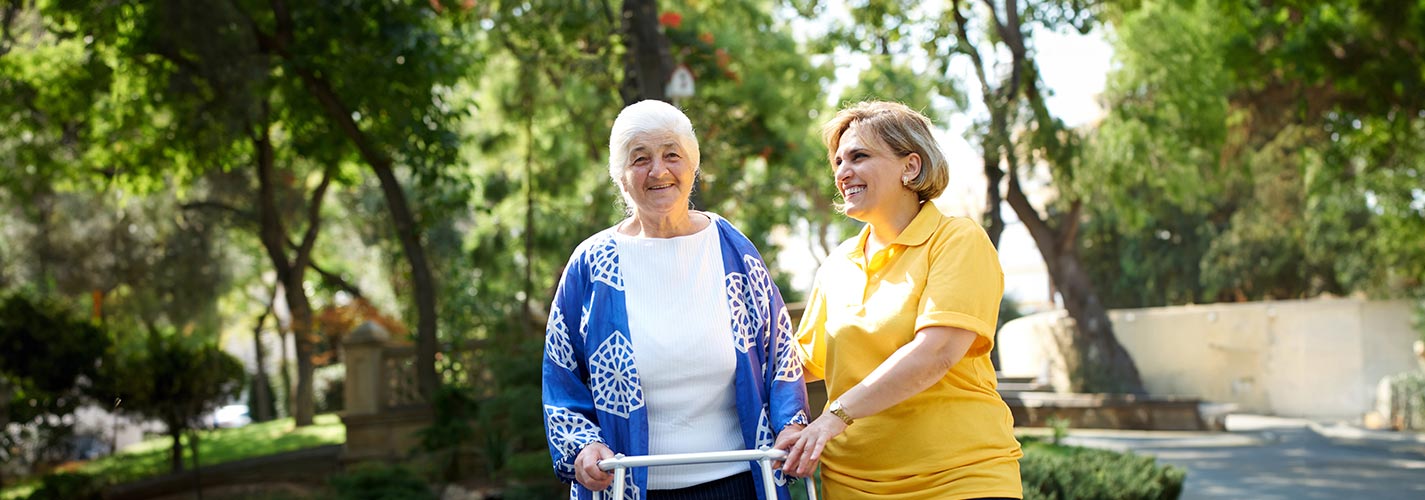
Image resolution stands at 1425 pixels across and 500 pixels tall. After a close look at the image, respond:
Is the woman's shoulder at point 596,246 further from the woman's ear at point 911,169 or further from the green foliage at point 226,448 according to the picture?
the green foliage at point 226,448

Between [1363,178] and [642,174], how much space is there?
1736 cm

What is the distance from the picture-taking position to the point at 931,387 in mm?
2596

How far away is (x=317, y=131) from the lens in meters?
14.1

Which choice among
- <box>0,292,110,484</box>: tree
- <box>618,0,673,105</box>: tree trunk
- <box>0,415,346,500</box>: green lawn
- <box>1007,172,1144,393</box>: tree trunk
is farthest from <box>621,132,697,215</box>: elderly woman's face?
<box>1007,172,1144,393</box>: tree trunk

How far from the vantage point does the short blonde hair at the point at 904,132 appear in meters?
2.66

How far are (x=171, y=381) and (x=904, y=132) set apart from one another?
984 centimetres

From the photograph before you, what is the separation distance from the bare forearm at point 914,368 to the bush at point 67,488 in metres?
10.2

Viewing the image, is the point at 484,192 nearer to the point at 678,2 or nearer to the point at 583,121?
the point at 583,121

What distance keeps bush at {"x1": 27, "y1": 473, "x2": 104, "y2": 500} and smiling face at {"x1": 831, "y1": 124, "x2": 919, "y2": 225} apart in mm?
10152

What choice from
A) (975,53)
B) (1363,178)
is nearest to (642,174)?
(975,53)

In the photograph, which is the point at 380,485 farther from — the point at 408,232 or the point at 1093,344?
the point at 1093,344

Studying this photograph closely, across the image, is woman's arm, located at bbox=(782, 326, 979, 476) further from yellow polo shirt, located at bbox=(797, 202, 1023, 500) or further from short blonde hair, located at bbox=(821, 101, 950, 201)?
short blonde hair, located at bbox=(821, 101, 950, 201)

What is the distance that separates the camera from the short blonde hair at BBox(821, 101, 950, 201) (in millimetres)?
2655

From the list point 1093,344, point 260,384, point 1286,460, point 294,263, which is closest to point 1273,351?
point 1093,344
